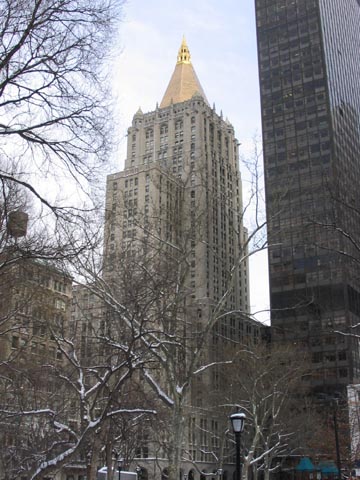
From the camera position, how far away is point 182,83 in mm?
135875

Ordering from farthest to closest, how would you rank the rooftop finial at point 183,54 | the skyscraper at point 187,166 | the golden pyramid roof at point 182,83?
the rooftop finial at point 183,54 → the golden pyramid roof at point 182,83 → the skyscraper at point 187,166

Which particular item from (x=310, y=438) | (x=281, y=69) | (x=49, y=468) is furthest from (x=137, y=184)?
(x=281, y=69)

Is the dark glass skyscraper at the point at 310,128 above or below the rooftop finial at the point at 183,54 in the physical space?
below

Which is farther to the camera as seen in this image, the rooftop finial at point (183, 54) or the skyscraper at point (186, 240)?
the rooftop finial at point (183, 54)

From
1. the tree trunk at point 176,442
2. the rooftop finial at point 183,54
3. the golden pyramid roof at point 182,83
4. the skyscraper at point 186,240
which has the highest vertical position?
the rooftop finial at point 183,54

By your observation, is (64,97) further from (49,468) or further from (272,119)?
(272,119)

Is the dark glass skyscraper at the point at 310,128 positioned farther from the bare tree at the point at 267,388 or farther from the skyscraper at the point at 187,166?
the bare tree at the point at 267,388

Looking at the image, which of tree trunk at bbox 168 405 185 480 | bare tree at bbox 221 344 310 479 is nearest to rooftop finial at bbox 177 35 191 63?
bare tree at bbox 221 344 310 479

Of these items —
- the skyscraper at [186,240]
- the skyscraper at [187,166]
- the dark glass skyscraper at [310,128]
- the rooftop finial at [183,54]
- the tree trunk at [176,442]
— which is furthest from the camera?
the rooftop finial at [183,54]

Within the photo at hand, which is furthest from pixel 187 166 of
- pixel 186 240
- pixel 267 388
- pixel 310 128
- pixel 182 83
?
pixel 182 83

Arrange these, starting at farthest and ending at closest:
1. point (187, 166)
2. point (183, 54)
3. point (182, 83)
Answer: point (183, 54)
point (182, 83)
point (187, 166)

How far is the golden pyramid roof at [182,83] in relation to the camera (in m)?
132

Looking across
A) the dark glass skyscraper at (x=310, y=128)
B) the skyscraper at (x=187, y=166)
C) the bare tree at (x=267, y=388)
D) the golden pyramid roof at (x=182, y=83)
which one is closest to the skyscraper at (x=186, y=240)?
the skyscraper at (x=187, y=166)

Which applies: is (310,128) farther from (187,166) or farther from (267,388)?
(187,166)
